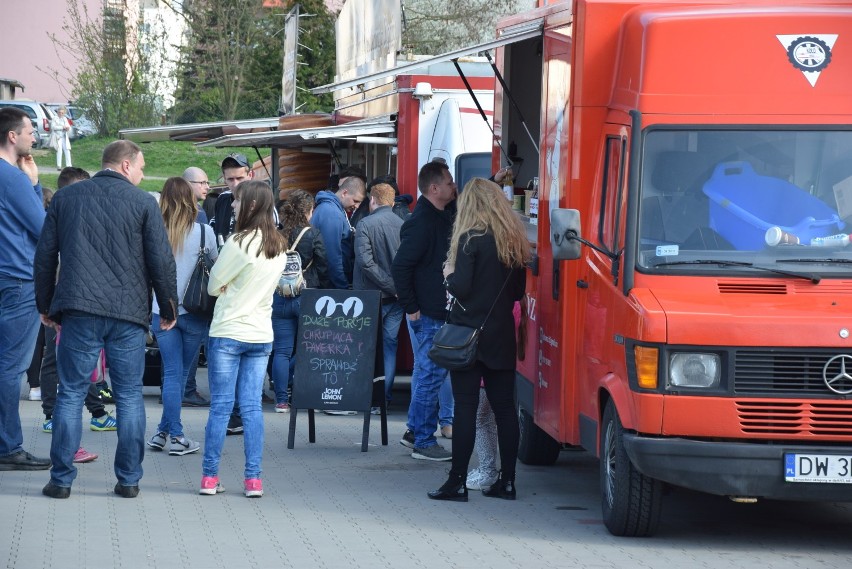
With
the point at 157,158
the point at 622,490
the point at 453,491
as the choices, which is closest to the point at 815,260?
the point at 622,490

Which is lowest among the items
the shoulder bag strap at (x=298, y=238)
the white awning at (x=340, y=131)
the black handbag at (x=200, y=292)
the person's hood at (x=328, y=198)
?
the black handbag at (x=200, y=292)

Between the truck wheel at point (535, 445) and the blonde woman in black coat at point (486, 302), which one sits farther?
the truck wheel at point (535, 445)

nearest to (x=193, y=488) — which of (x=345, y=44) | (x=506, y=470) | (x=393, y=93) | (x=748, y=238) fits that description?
(x=506, y=470)

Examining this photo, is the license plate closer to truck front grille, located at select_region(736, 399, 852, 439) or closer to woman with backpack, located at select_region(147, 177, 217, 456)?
truck front grille, located at select_region(736, 399, 852, 439)

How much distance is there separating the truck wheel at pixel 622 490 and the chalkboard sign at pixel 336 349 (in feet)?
10.1

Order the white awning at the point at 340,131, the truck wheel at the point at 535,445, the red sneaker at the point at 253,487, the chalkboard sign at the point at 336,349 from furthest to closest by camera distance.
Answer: the white awning at the point at 340,131, the chalkboard sign at the point at 336,349, the truck wheel at the point at 535,445, the red sneaker at the point at 253,487

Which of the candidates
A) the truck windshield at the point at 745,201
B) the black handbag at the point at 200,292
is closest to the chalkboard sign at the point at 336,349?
the black handbag at the point at 200,292

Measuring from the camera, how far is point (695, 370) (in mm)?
6445

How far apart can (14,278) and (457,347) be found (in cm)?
281

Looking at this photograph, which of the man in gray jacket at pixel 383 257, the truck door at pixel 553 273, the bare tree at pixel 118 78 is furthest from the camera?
the bare tree at pixel 118 78

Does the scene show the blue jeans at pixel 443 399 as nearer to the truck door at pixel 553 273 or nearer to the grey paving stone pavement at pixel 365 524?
the grey paving stone pavement at pixel 365 524

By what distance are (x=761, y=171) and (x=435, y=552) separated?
2552 mm

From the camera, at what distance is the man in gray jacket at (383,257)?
11008 millimetres

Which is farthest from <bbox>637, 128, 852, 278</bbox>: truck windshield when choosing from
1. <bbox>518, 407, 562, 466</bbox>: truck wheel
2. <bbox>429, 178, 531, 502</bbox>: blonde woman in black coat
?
<bbox>518, 407, 562, 466</bbox>: truck wheel
